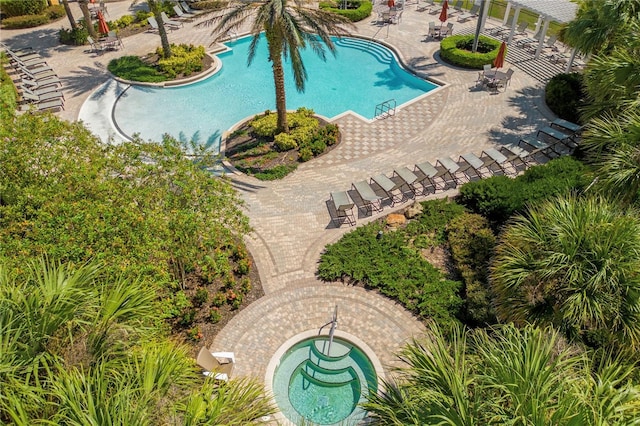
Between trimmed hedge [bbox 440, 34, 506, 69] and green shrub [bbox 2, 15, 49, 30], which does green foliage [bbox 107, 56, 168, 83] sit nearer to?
green shrub [bbox 2, 15, 49, 30]

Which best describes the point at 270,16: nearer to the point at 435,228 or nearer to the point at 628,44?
the point at 435,228

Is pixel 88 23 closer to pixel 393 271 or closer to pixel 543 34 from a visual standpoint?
pixel 393 271

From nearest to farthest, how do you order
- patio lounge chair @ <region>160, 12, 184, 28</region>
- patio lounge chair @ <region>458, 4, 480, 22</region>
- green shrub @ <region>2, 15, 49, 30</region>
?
green shrub @ <region>2, 15, 49, 30</region> < patio lounge chair @ <region>160, 12, 184, 28</region> < patio lounge chair @ <region>458, 4, 480, 22</region>

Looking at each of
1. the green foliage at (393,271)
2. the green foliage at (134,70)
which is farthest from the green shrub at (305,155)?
the green foliage at (134,70)

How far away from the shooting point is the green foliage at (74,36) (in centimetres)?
3200

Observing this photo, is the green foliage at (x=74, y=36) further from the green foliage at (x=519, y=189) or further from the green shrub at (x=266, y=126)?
the green foliage at (x=519, y=189)

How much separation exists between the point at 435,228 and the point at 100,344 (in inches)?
509

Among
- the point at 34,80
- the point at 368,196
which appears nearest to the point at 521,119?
the point at 368,196

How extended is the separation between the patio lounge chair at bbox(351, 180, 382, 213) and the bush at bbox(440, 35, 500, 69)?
15.0 m

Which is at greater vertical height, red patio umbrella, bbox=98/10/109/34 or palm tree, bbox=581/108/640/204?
palm tree, bbox=581/108/640/204

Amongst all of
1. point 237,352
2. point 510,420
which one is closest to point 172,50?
point 237,352

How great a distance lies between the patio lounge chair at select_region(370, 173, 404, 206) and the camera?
19203 mm

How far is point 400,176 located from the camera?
1970 centimetres

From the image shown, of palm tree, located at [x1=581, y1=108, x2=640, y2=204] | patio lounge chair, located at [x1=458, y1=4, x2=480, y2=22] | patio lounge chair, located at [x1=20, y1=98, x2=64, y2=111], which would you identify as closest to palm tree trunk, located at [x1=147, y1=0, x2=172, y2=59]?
patio lounge chair, located at [x1=20, y1=98, x2=64, y2=111]
